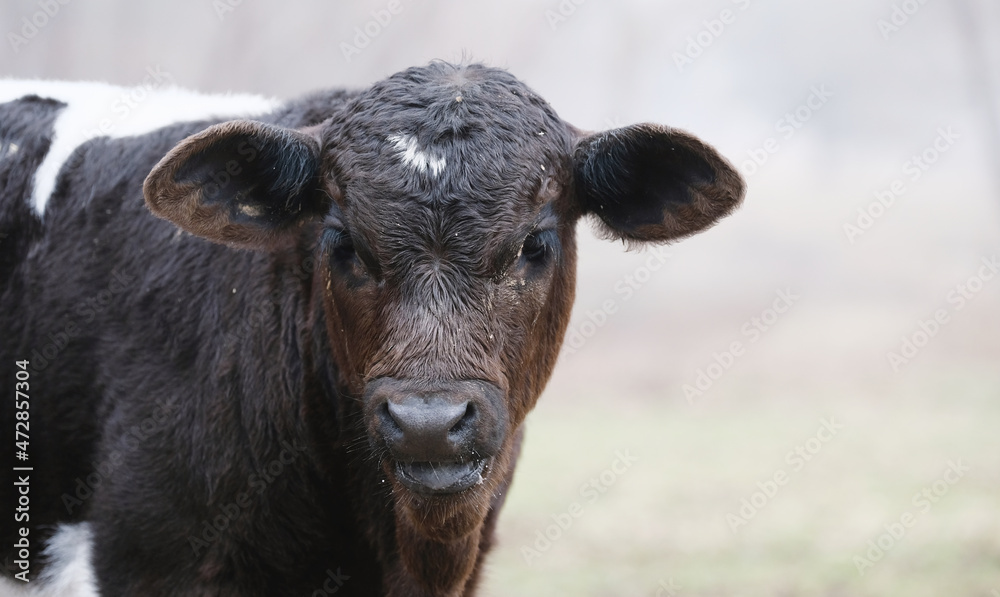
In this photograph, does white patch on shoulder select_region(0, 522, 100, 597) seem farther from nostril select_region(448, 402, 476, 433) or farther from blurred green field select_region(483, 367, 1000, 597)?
blurred green field select_region(483, 367, 1000, 597)

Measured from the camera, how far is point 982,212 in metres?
15.2

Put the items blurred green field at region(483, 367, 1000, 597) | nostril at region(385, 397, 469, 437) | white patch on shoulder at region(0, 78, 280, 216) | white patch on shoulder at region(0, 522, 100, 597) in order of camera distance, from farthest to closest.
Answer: blurred green field at region(483, 367, 1000, 597) → white patch on shoulder at region(0, 78, 280, 216) → white patch on shoulder at region(0, 522, 100, 597) → nostril at region(385, 397, 469, 437)

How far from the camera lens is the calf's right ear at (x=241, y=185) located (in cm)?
338

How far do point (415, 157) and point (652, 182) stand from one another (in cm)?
104

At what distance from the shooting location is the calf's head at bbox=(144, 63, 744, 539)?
2.96 metres

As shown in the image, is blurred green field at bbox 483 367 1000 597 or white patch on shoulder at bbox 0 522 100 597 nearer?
white patch on shoulder at bbox 0 522 100 597

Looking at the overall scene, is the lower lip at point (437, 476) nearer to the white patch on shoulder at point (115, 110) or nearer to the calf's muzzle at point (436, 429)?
the calf's muzzle at point (436, 429)

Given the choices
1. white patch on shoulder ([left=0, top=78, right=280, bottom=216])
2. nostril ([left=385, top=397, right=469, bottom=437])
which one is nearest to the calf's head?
nostril ([left=385, top=397, right=469, bottom=437])

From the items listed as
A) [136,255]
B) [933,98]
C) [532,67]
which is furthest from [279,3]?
[136,255]

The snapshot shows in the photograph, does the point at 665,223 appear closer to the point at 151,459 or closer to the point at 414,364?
the point at 414,364

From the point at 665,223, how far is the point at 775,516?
6.51 metres

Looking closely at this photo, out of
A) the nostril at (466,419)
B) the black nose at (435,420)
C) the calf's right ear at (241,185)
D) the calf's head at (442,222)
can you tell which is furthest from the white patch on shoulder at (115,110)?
the nostril at (466,419)

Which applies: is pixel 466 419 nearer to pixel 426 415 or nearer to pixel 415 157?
pixel 426 415

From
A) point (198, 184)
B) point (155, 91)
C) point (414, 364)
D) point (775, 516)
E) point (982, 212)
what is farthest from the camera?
point (982, 212)
